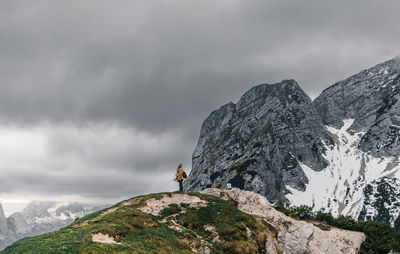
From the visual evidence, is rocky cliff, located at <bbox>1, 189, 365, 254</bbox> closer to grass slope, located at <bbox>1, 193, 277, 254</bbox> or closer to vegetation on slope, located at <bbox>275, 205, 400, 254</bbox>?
grass slope, located at <bbox>1, 193, 277, 254</bbox>

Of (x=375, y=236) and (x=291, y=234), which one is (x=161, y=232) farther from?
(x=375, y=236)

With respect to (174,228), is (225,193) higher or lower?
higher

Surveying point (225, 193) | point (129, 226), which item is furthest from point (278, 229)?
point (129, 226)

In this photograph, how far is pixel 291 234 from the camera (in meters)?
62.1

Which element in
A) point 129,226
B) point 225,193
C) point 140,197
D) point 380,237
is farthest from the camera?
point 380,237

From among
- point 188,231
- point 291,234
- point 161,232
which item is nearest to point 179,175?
point 188,231

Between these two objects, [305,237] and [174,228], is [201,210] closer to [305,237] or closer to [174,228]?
[174,228]

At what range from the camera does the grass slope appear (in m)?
32.0

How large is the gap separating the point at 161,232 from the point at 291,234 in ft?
101

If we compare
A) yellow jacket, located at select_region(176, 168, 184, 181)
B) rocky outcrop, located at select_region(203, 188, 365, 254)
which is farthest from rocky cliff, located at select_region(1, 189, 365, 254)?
yellow jacket, located at select_region(176, 168, 184, 181)

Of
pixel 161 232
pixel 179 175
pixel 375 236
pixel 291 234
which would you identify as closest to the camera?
pixel 161 232

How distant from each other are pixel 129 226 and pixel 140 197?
20652 millimetres

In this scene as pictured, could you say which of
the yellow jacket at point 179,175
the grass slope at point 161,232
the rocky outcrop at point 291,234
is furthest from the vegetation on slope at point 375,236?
the yellow jacket at point 179,175

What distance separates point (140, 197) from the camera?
2394 inches
